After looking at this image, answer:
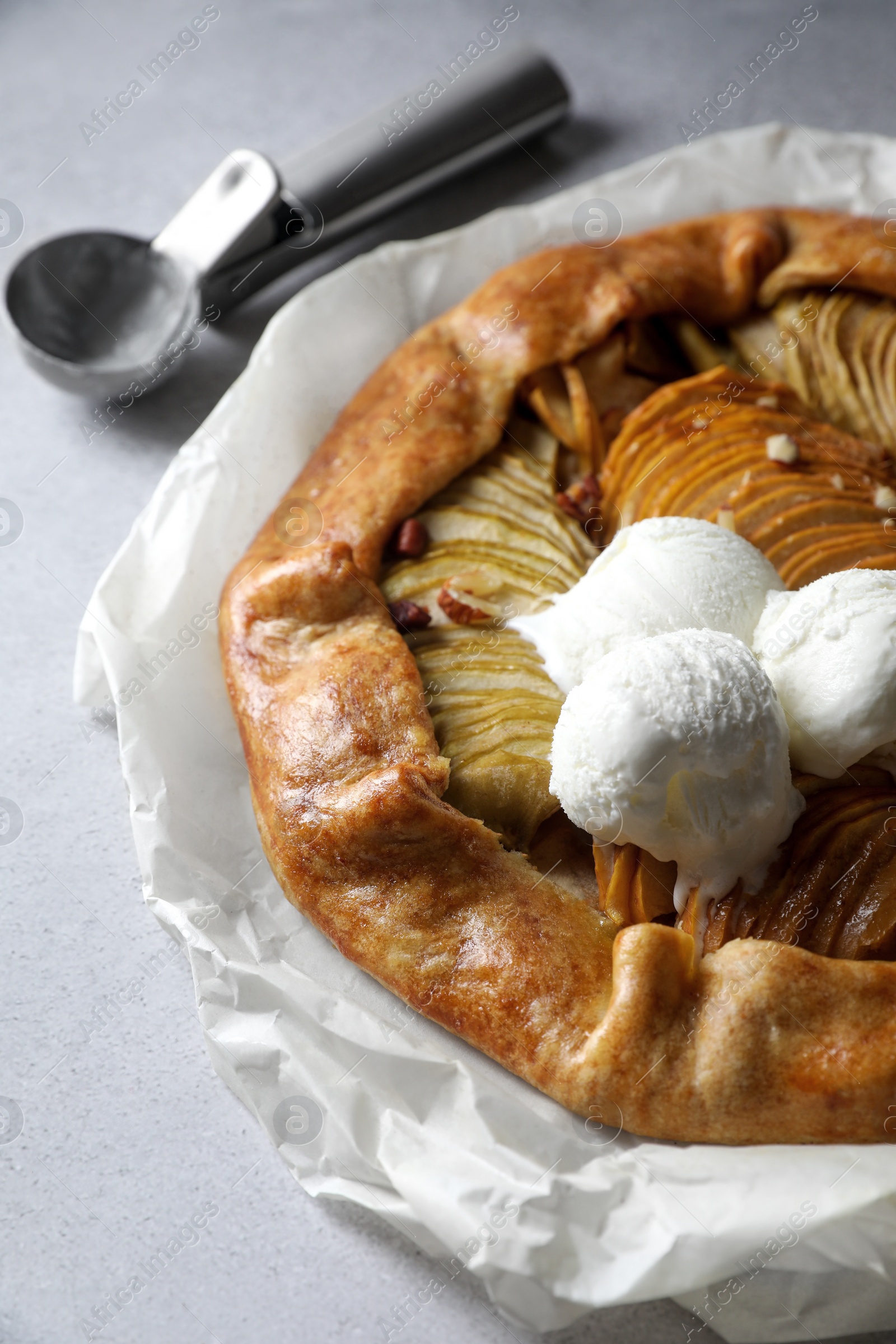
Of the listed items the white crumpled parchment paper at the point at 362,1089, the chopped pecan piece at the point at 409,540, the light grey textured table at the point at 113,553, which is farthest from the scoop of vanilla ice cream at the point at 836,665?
the light grey textured table at the point at 113,553

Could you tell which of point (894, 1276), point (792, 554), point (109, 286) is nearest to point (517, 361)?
point (792, 554)

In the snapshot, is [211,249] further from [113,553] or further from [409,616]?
[409,616]

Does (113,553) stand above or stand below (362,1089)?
above

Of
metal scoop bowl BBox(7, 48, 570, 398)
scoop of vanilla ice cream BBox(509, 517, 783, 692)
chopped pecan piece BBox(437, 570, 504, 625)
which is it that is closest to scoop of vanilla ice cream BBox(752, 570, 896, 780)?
scoop of vanilla ice cream BBox(509, 517, 783, 692)

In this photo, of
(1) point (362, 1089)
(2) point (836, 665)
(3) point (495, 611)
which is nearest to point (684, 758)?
(2) point (836, 665)

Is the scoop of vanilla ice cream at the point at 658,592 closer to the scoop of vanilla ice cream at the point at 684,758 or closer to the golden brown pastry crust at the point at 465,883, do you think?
the scoop of vanilla ice cream at the point at 684,758

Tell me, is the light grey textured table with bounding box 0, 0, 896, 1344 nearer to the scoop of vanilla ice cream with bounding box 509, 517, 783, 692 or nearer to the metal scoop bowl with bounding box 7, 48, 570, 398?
the metal scoop bowl with bounding box 7, 48, 570, 398
